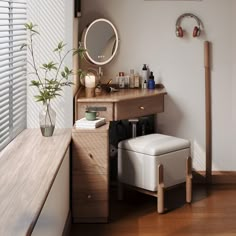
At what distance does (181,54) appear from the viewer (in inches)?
169

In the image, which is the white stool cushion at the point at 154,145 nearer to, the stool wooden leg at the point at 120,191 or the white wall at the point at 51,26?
the stool wooden leg at the point at 120,191

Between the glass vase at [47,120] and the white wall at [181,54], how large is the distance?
1019 millimetres

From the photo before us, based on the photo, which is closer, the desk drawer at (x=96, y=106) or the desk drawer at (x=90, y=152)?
the desk drawer at (x=90, y=152)

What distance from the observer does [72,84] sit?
3.58 m

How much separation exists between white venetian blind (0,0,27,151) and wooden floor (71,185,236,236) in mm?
815

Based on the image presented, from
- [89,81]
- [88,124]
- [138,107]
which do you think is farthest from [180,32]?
[88,124]

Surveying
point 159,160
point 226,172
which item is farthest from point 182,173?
point 226,172

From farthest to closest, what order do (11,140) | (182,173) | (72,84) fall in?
(182,173)
(72,84)
(11,140)

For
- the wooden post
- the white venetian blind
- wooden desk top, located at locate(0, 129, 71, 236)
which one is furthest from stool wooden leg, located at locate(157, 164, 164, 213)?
the white venetian blind

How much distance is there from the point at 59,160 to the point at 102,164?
63cm

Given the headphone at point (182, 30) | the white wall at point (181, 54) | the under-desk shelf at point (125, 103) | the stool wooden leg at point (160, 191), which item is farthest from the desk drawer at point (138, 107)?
the headphone at point (182, 30)

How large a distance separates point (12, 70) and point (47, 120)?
15.4 inches

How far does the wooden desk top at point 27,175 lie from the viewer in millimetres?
1947

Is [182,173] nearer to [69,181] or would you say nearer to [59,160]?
[69,181]
